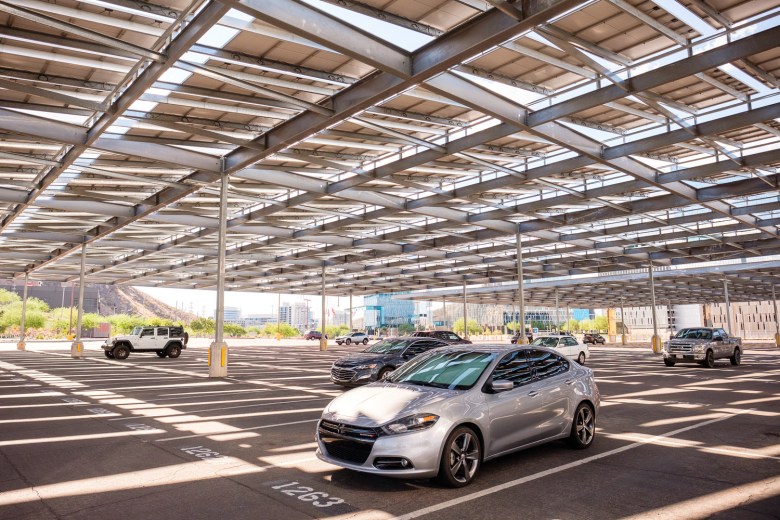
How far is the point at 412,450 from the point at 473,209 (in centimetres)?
2220

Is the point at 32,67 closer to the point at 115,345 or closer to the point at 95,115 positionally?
the point at 95,115

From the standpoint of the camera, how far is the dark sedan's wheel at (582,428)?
25.3 ft

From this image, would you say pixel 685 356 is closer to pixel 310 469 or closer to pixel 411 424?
pixel 310 469

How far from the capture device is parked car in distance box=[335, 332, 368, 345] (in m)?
63.4

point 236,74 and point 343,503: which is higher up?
point 236,74

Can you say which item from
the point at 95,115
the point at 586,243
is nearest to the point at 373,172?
the point at 95,115

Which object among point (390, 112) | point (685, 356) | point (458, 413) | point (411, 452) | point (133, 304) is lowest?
point (685, 356)

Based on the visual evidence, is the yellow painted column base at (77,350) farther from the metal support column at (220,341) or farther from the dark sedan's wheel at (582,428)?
the dark sedan's wheel at (582,428)

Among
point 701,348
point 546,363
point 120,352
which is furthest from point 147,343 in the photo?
point 546,363

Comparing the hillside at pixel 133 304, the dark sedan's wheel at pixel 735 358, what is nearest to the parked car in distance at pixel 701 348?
the dark sedan's wheel at pixel 735 358

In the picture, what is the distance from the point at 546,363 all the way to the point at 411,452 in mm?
2986

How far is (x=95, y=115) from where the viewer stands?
50.6 ft

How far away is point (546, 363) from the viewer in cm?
778

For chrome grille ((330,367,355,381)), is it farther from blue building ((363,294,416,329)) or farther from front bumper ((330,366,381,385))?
blue building ((363,294,416,329))
